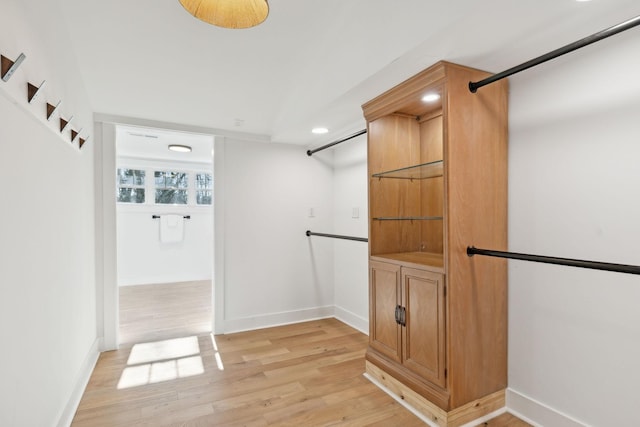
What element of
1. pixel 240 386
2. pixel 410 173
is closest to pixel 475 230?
pixel 410 173

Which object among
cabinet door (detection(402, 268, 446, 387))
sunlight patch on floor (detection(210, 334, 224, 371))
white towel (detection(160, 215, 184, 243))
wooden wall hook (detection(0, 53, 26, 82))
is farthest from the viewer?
white towel (detection(160, 215, 184, 243))

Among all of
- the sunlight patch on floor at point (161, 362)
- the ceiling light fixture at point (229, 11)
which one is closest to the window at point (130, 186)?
the sunlight patch on floor at point (161, 362)

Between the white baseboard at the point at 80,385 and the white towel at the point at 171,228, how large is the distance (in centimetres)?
341

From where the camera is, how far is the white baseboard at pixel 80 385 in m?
1.83

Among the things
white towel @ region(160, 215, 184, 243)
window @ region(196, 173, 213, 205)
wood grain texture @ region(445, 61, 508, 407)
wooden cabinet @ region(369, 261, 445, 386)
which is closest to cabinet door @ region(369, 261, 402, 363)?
wooden cabinet @ region(369, 261, 445, 386)

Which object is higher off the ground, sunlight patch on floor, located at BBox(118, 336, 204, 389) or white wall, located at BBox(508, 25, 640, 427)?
white wall, located at BBox(508, 25, 640, 427)

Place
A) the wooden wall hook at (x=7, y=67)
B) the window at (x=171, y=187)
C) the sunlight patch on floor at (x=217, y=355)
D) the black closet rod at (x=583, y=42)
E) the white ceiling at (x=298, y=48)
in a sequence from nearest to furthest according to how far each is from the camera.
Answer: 1. the wooden wall hook at (x=7, y=67)
2. the black closet rod at (x=583, y=42)
3. the white ceiling at (x=298, y=48)
4. the sunlight patch on floor at (x=217, y=355)
5. the window at (x=171, y=187)

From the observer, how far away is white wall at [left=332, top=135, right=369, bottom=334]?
340cm

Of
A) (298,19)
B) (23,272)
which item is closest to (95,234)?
(23,272)

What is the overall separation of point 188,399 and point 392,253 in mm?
1775

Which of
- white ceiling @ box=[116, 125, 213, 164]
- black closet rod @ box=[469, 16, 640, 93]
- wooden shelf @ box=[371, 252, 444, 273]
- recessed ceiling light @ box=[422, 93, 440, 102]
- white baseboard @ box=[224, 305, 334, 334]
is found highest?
white ceiling @ box=[116, 125, 213, 164]

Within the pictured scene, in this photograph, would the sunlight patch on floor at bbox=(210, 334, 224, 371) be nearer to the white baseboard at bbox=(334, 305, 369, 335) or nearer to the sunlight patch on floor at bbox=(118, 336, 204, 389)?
the sunlight patch on floor at bbox=(118, 336, 204, 389)

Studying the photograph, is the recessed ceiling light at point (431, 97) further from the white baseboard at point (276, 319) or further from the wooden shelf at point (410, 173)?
the white baseboard at point (276, 319)

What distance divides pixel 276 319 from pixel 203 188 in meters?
3.87
